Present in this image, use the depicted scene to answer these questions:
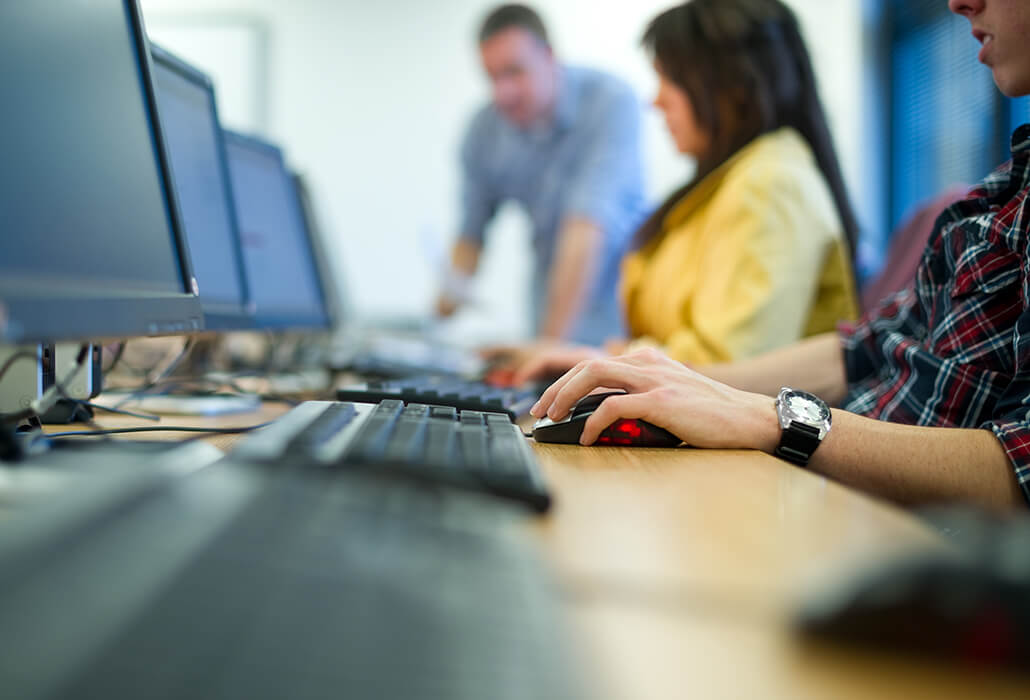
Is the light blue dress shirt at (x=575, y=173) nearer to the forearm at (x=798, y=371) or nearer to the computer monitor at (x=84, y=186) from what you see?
the forearm at (x=798, y=371)

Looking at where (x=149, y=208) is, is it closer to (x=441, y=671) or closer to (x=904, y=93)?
(x=441, y=671)

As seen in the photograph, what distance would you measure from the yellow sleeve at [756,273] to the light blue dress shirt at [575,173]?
45.4 inches

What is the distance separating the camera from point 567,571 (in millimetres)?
355

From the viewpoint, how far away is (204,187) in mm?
1098

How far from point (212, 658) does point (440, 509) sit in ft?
0.48

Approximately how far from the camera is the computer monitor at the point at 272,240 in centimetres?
136

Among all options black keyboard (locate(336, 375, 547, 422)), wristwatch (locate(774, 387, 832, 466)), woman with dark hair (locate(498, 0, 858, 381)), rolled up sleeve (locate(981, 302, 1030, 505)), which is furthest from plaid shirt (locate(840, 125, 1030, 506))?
black keyboard (locate(336, 375, 547, 422))

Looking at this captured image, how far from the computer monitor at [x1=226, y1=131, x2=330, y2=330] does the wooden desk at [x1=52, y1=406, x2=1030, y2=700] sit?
927mm

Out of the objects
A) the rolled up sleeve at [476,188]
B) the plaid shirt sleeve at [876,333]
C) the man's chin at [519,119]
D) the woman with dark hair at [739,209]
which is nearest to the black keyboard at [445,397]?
the woman with dark hair at [739,209]

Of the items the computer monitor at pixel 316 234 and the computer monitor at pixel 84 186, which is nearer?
the computer monitor at pixel 84 186

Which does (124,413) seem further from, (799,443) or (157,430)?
(799,443)

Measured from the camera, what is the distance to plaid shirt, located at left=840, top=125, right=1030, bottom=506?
0.76 meters

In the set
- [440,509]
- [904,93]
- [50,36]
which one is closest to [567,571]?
→ [440,509]

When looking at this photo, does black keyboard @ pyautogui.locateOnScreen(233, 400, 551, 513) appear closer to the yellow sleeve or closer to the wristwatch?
the wristwatch
